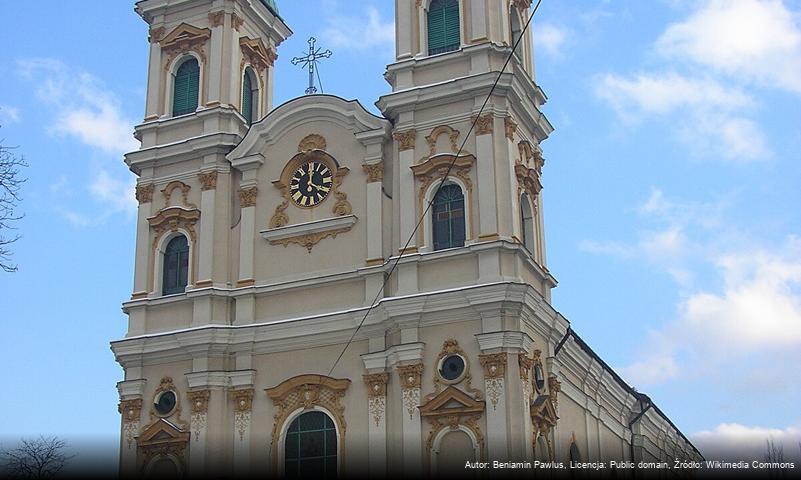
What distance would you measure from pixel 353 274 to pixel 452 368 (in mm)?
3731

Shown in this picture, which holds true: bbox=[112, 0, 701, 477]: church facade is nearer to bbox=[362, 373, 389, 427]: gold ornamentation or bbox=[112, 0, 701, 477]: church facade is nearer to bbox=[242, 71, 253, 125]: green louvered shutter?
bbox=[362, 373, 389, 427]: gold ornamentation

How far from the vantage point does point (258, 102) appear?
1373 inches

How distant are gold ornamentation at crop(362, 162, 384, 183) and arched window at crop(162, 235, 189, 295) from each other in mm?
5295

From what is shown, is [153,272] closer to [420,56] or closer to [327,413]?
[327,413]

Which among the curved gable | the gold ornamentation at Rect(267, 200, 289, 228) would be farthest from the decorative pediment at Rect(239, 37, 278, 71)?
the gold ornamentation at Rect(267, 200, 289, 228)

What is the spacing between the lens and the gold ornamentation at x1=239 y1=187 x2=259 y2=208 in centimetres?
3128

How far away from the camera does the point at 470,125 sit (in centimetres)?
2928

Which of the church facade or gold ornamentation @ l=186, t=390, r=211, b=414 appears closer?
the church facade

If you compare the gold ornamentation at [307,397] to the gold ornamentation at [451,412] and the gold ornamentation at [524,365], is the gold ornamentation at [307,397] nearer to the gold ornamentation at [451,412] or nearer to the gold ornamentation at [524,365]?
the gold ornamentation at [451,412]

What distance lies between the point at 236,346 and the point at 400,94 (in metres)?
7.49

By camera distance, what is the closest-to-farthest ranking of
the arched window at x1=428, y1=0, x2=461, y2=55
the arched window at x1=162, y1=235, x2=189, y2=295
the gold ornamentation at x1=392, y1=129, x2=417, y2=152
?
the gold ornamentation at x1=392, y1=129, x2=417, y2=152 → the arched window at x1=428, y1=0, x2=461, y2=55 → the arched window at x1=162, y1=235, x2=189, y2=295

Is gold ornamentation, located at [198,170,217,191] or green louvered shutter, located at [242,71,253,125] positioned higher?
green louvered shutter, located at [242,71,253,125]

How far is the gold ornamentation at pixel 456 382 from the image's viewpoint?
2689 cm

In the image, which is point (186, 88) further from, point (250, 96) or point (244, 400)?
point (244, 400)
